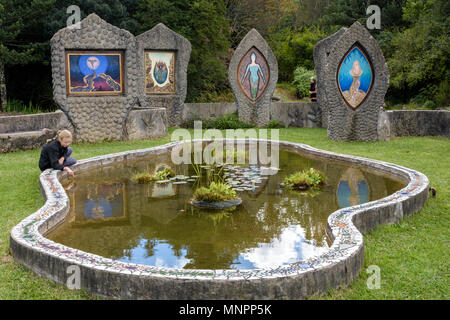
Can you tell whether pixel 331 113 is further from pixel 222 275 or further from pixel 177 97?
pixel 222 275

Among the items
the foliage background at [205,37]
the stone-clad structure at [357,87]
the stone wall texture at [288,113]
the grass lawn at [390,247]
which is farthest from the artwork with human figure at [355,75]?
the foliage background at [205,37]

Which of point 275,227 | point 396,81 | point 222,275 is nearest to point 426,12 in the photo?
point 396,81

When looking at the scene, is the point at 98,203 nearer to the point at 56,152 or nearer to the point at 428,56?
the point at 56,152

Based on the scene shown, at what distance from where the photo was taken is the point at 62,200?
19.9 feet

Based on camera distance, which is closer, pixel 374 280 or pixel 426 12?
pixel 374 280

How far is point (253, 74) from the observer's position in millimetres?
16641

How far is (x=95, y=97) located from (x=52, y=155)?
5.21 metres

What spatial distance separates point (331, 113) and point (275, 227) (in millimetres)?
7757

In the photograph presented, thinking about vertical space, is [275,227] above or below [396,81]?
below

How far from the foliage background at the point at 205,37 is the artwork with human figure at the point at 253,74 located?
439cm

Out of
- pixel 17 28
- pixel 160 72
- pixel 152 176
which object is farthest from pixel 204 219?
pixel 17 28

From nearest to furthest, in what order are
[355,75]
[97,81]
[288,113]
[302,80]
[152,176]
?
[152,176]
[355,75]
[97,81]
[288,113]
[302,80]

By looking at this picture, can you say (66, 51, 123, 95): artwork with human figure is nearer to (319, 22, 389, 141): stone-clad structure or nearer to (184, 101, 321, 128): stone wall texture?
(184, 101, 321, 128): stone wall texture

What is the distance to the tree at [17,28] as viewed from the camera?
1700cm
